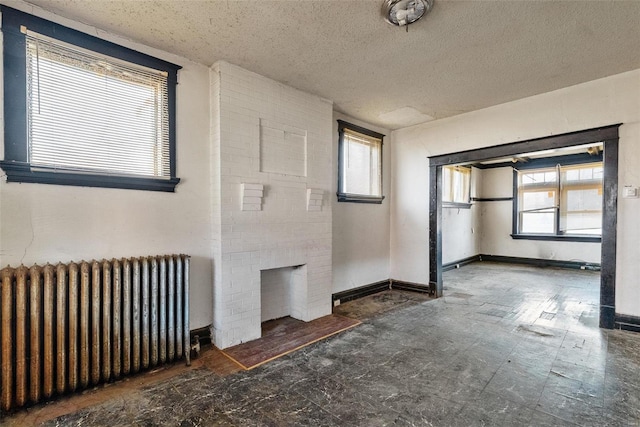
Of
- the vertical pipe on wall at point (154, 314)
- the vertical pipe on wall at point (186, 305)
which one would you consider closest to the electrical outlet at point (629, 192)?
the vertical pipe on wall at point (186, 305)

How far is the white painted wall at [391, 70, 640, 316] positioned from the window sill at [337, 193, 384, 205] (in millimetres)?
476

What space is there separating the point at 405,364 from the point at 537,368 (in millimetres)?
1134

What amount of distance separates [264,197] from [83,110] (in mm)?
1740

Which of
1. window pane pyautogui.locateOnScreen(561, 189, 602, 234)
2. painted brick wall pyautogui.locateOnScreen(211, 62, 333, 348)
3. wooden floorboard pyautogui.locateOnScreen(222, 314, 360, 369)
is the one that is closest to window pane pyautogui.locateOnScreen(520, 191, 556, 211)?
window pane pyautogui.locateOnScreen(561, 189, 602, 234)

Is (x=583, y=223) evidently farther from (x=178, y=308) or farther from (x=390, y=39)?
(x=178, y=308)

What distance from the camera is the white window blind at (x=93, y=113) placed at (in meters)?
2.27

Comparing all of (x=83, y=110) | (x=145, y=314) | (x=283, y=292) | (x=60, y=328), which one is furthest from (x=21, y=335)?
(x=283, y=292)

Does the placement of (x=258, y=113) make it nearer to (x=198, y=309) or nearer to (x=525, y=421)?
(x=198, y=309)

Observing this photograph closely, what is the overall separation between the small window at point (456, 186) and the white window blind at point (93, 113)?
6.38 meters

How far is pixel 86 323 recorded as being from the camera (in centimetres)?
224

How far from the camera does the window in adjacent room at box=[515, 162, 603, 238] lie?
24.1 ft

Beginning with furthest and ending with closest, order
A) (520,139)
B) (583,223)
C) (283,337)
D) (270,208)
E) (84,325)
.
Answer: (583,223), (520,139), (270,208), (283,337), (84,325)

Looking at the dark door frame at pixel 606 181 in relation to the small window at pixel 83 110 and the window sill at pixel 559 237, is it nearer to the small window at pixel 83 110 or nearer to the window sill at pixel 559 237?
the small window at pixel 83 110

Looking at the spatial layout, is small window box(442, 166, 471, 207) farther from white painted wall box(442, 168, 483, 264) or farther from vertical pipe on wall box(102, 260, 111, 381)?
vertical pipe on wall box(102, 260, 111, 381)
